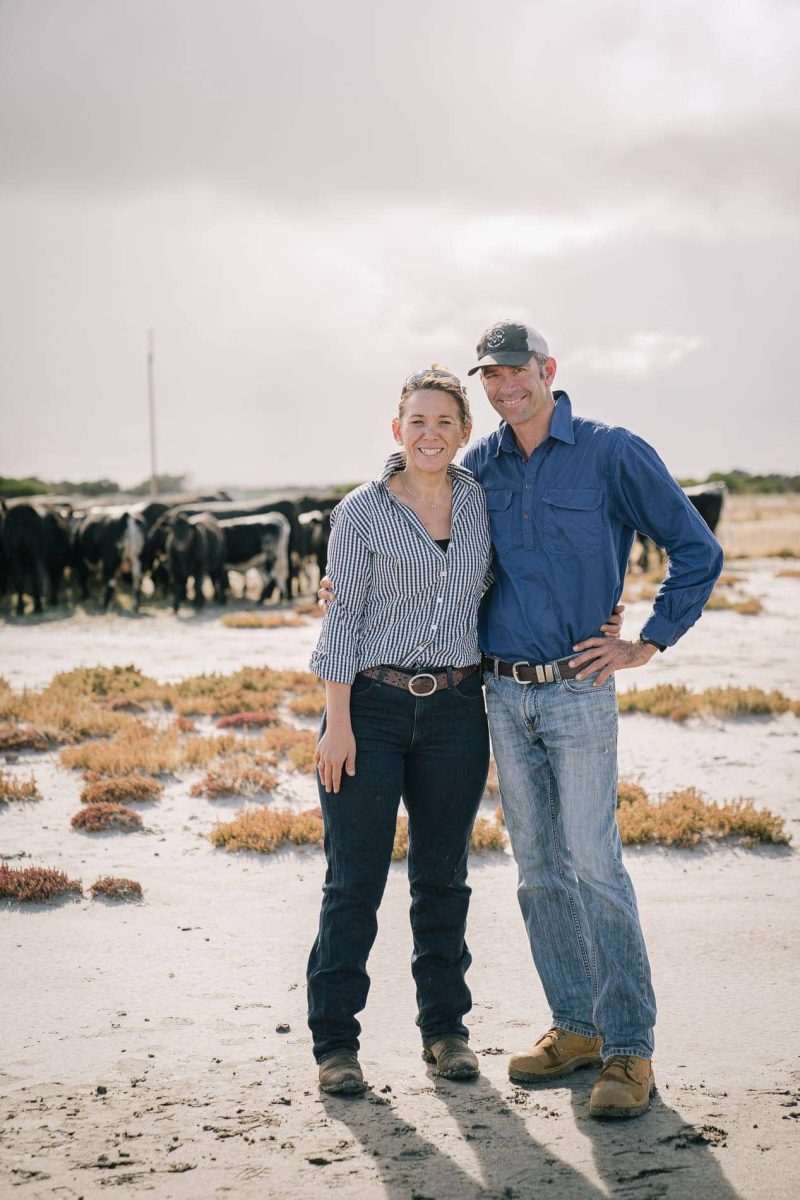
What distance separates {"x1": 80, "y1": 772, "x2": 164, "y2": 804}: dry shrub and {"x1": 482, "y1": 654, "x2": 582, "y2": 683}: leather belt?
497 cm

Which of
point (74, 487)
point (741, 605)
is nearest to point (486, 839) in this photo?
point (741, 605)

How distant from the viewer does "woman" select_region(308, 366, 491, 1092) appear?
405 cm

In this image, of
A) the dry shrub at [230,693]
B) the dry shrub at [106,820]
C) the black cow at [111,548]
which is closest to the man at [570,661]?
the dry shrub at [106,820]

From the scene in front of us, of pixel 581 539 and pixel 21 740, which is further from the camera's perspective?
pixel 21 740

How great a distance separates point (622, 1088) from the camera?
3.80m

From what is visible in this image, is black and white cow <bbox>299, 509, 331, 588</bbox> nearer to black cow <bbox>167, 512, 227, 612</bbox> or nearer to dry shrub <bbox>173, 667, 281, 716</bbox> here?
black cow <bbox>167, 512, 227, 612</bbox>

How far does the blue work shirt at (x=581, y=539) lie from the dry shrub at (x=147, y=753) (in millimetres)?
5732

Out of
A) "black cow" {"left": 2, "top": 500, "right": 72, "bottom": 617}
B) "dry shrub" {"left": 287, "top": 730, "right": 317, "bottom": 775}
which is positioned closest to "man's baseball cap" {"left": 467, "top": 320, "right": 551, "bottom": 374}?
"dry shrub" {"left": 287, "top": 730, "right": 317, "bottom": 775}

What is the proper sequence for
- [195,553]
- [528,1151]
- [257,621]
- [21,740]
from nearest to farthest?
[528,1151] → [21,740] → [257,621] → [195,553]

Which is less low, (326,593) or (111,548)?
(111,548)

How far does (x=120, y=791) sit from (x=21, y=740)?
2146 mm

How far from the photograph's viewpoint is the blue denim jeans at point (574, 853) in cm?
395

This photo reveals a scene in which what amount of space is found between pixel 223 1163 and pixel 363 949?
88 cm

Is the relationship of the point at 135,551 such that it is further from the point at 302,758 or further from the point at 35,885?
the point at 35,885
